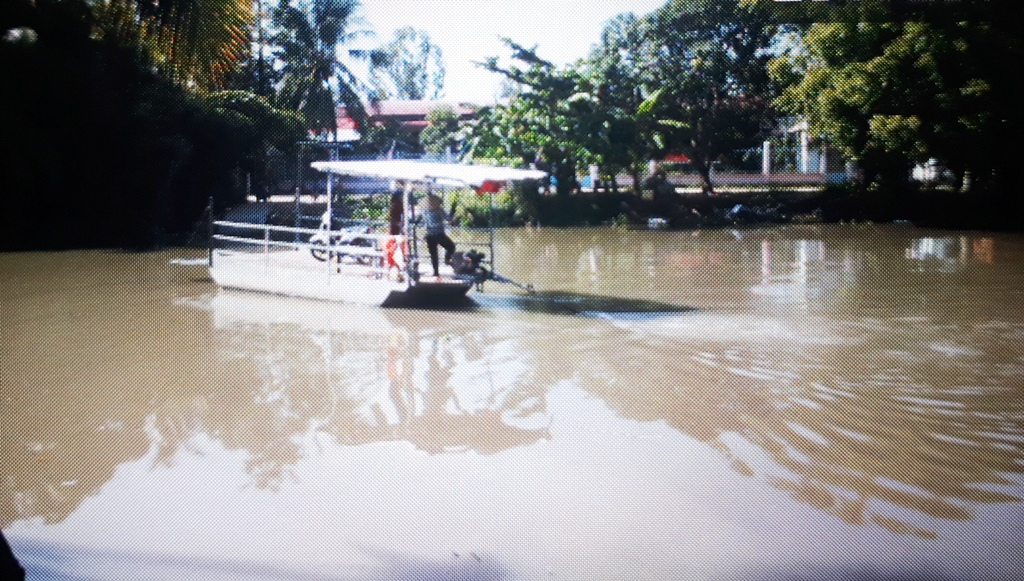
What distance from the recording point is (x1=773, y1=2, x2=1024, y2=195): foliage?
24.3m

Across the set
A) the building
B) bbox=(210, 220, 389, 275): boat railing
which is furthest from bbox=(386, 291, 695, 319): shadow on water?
the building

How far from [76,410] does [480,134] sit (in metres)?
23.4

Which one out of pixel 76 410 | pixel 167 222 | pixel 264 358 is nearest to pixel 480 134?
pixel 167 222

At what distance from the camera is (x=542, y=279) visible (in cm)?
1642

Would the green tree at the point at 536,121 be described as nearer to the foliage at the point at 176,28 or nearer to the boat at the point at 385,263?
the boat at the point at 385,263

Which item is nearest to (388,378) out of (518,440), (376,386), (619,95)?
(376,386)

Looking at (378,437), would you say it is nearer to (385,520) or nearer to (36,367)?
(385,520)

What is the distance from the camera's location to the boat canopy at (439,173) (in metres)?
12.0

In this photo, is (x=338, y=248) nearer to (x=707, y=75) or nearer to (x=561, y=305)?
(x=561, y=305)

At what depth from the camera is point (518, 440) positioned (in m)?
6.94

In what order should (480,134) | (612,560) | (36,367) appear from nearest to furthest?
(612,560), (36,367), (480,134)

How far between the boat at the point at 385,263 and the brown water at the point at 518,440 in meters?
0.36

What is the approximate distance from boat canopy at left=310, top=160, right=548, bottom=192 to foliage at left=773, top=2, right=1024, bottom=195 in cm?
1399

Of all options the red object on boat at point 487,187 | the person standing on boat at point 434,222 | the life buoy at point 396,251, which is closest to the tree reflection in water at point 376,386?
the life buoy at point 396,251
